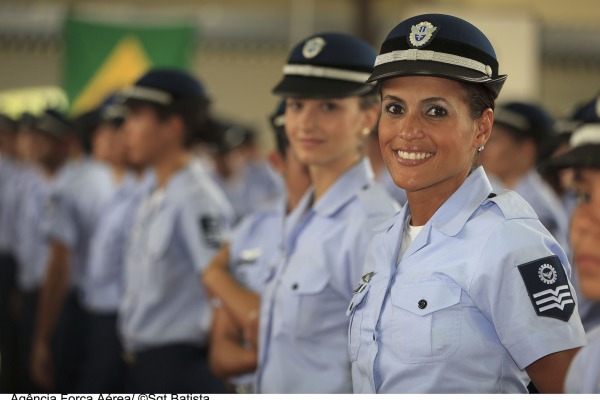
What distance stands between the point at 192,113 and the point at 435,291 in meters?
2.00

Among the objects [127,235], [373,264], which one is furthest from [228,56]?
[373,264]

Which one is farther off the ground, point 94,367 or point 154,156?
point 154,156

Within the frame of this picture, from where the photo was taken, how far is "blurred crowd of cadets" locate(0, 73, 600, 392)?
379 centimetres

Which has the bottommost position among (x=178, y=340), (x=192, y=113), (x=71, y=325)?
(x=71, y=325)

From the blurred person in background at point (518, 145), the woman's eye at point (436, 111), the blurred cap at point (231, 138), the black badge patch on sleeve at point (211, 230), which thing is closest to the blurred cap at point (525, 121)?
the blurred person in background at point (518, 145)

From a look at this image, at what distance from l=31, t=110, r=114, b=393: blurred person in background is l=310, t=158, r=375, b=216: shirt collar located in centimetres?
280

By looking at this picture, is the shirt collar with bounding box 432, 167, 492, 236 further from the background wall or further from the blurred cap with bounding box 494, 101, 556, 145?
the background wall

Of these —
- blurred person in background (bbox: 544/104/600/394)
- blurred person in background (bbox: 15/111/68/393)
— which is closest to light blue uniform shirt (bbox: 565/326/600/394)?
blurred person in background (bbox: 544/104/600/394)

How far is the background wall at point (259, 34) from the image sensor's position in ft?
38.3

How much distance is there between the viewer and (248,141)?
399 inches

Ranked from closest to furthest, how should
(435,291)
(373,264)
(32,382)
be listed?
(435,291), (373,264), (32,382)

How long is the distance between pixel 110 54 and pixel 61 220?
1.11 m

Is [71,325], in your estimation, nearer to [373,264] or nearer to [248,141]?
[373,264]

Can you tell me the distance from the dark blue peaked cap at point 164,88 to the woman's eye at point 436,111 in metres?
1.87
